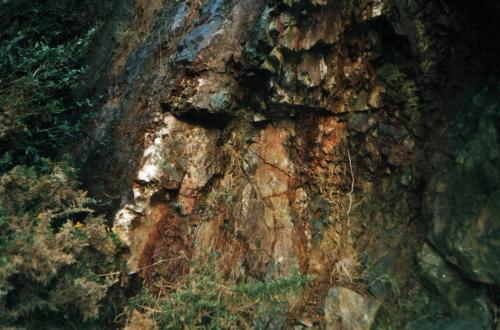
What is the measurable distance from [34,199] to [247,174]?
6.15 feet

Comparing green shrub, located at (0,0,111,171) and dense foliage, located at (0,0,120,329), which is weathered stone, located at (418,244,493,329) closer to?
dense foliage, located at (0,0,120,329)

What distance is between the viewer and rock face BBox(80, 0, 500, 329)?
311cm

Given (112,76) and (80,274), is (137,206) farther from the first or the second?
(112,76)

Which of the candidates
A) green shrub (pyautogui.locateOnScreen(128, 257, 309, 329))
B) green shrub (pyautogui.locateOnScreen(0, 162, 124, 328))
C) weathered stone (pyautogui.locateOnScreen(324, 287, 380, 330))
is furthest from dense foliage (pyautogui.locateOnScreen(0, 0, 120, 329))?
weathered stone (pyautogui.locateOnScreen(324, 287, 380, 330))

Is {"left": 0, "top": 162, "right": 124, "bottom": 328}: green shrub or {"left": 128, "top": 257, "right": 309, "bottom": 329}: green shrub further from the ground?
{"left": 0, "top": 162, "right": 124, "bottom": 328}: green shrub

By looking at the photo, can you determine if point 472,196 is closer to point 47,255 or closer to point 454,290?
point 454,290

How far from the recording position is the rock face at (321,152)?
3.11 metres

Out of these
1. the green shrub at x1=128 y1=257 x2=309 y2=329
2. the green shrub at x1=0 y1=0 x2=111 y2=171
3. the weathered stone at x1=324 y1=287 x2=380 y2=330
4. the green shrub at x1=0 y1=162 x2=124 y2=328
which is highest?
the green shrub at x1=0 y1=0 x2=111 y2=171

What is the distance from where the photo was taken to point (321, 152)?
149 inches

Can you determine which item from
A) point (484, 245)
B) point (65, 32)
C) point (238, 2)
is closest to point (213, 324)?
point (484, 245)

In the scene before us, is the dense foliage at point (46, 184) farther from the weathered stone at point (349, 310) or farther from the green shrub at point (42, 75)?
the weathered stone at point (349, 310)

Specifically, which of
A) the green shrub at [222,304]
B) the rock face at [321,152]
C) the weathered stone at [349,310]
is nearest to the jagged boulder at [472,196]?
the rock face at [321,152]

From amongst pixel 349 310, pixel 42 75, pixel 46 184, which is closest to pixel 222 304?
pixel 349 310

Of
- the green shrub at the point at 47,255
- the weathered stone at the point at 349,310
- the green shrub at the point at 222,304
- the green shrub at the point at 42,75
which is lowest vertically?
the weathered stone at the point at 349,310
